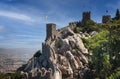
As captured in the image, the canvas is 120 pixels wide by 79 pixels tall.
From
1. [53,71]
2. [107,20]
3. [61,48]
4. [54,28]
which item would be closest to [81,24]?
[107,20]

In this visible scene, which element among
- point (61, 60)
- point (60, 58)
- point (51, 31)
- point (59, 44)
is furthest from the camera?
point (51, 31)

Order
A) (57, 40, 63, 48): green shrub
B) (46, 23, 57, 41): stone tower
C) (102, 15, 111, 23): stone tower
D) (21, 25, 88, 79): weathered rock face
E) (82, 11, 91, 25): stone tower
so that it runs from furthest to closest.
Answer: (102, 15, 111, 23): stone tower
(82, 11, 91, 25): stone tower
(46, 23, 57, 41): stone tower
(57, 40, 63, 48): green shrub
(21, 25, 88, 79): weathered rock face

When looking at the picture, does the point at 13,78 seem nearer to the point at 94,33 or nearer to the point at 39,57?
the point at 39,57

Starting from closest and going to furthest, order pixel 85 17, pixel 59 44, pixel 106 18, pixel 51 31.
A: pixel 59 44 → pixel 51 31 → pixel 85 17 → pixel 106 18

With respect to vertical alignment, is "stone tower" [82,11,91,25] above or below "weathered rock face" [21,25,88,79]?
above

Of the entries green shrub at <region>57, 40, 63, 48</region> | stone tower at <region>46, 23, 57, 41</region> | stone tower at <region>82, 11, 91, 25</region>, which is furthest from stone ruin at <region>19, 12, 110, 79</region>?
stone tower at <region>82, 11, 91, 25</region>

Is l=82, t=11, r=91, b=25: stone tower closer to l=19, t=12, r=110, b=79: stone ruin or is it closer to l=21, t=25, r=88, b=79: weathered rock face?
l=19, t=12, r=110, b=79: stone ruin

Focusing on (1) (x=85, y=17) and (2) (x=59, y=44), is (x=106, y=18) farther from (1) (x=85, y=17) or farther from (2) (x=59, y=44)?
(2) (x=59, y=44)

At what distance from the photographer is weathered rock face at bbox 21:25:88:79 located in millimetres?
68375

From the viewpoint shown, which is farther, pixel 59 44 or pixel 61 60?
pixel 59 44

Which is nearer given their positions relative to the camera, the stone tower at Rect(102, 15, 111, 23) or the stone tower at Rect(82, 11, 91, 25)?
Result: the stone tower at Rect(82, 11, 91, 25)

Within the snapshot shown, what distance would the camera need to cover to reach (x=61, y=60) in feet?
234

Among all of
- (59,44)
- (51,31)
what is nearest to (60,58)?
(59,44)

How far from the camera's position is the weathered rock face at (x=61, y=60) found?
68.4m
